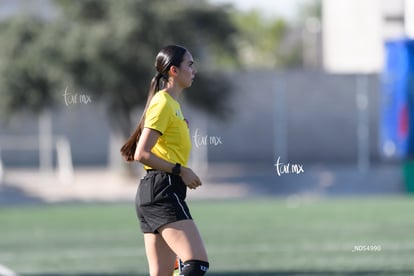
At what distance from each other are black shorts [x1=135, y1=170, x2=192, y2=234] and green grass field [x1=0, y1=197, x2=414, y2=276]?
217 centimetres

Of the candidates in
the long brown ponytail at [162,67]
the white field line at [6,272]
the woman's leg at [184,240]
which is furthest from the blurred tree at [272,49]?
the woman's leg at [184,240]

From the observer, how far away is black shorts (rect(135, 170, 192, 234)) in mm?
7203

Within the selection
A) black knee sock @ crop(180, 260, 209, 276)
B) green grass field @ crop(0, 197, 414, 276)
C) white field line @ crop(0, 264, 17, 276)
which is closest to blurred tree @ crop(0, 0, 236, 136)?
green grass field @ crop(0, 197, 414, 276)

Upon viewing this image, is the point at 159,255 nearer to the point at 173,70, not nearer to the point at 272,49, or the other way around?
the point at 173,70

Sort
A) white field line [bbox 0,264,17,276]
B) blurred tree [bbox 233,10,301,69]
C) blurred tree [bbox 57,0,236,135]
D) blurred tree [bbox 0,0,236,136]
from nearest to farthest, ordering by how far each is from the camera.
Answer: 1. white field line [bbox 0,264,17,276]
2. blurred tree [bbox 0,0,236,136]
3. blurred tree [bbox 57,0,236,135]
4. blurred tree [bbox 233,10,301,69]

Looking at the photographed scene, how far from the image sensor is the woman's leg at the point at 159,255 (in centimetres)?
739

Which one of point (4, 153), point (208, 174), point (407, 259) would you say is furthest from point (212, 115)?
point (407, 259)

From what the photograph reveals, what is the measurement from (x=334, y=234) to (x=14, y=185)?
17.1m

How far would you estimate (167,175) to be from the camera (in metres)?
7.22

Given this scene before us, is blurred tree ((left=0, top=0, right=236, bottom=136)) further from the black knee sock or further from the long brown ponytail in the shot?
the black knee sock

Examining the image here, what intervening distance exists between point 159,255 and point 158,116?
92cm

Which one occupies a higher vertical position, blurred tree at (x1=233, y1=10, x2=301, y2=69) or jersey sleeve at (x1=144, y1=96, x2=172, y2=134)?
blurred tree at (x1=233, y1=10, x2=301, y2=69)

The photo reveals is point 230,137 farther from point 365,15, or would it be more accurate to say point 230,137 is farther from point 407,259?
point 407,259

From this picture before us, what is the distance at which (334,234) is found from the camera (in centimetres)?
1775
